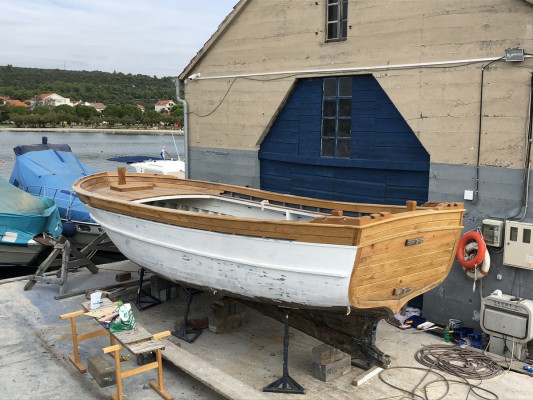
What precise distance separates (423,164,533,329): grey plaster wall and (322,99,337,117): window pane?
7.57ft

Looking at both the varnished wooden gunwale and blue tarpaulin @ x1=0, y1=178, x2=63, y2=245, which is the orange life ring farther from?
blue tarpaulin @ x1=0, y1=178, x2=63, y2=245

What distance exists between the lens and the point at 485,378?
244 inches

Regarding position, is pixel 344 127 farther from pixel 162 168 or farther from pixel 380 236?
pixel 162 168

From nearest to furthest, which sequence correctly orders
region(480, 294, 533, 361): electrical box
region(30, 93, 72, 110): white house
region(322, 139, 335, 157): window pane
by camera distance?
region(480, 294, 533, 361): electrical box, region(322, 139, 335, 157): window pane, region(30, 93, 72, 110): white house

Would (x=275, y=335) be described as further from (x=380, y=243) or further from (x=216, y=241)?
(x=380, y=243)

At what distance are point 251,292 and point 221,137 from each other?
5816 millimetres

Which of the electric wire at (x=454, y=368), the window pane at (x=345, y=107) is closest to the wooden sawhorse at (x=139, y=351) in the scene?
the electric wire at (x=454, y=368)

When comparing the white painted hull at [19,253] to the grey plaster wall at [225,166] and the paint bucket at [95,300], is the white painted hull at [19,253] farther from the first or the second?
the paint bucket at [95,300]

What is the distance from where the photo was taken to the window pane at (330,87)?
916 centimetres

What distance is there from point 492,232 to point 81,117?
103m

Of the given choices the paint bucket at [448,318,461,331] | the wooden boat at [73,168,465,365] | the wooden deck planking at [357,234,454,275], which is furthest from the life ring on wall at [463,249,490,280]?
the wooden deck planking at [357,234,454,275]

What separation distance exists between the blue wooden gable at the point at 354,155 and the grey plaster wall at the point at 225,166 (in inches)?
11.1

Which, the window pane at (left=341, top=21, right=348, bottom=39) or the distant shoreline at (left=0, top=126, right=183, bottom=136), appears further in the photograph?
the distant shoreline at (left=0, top=126, right=183, bottom=136)

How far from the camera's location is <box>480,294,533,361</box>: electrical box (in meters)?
6.55
